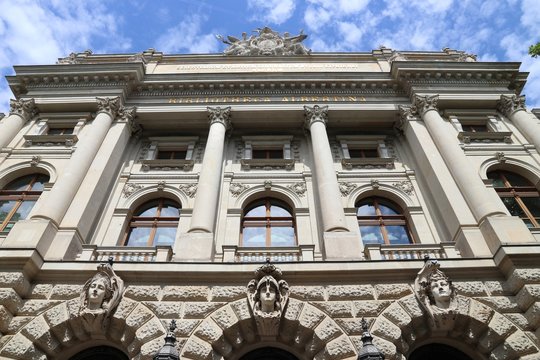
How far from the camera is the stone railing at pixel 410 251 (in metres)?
10.6

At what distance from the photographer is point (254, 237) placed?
12.5 metres

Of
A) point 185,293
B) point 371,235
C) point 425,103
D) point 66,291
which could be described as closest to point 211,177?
point 185,293

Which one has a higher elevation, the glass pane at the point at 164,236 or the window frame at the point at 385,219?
the window frame at the point at 385,219

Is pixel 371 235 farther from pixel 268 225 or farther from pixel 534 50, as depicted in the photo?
pixel 534 50

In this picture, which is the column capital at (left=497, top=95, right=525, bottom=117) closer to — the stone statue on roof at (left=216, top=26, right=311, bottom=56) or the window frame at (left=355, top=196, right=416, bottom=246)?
the window frame at (left=355, top=196, right=416, bottom=246)

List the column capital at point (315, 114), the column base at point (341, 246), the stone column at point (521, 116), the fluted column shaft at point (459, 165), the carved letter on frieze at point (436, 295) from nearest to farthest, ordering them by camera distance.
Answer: the carved letter on frieze at point (436, 295), the column base at point (341, 246), the fluted column shaft at point (459, 165), the stone column at point (521, 116), the column capital at point (315, 114)

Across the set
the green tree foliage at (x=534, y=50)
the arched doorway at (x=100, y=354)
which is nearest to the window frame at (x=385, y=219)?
the green tree foliage at (x=534, y=50)

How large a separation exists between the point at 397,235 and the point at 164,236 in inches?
300

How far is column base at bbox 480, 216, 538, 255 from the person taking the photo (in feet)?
32.5

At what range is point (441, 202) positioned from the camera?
484 inches

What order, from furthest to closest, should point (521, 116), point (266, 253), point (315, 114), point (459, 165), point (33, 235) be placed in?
point (315, 114) < point (521, 116) < point (459, 165) < point (266, 253) < point (33, 235)

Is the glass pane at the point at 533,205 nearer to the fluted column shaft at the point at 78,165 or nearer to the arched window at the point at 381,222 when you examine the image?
the arched window at the point at 381,222

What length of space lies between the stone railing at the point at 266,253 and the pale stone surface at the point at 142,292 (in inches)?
81.4

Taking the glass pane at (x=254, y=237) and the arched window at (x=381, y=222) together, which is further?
the arched window at (x=381, y=222)
